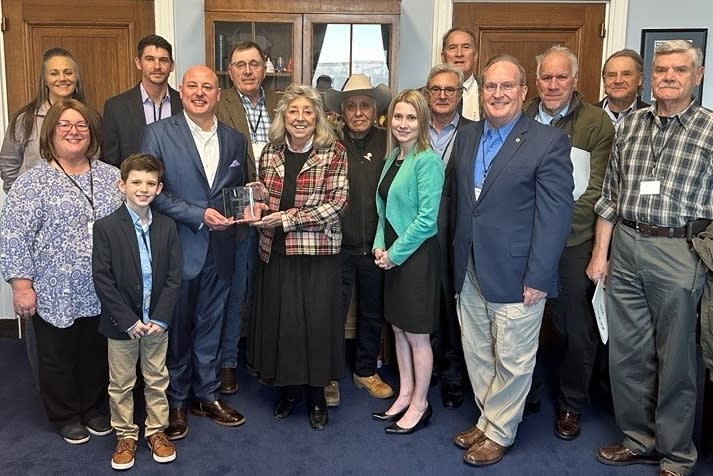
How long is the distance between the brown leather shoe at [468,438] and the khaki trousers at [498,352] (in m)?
0.04

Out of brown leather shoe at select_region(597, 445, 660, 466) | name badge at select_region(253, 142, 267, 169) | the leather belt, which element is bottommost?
brown leather shoe at select_region(597, 445, 660, 466)

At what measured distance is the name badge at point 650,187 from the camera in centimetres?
244

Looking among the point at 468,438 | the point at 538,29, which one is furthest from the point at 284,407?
the point at 538,29

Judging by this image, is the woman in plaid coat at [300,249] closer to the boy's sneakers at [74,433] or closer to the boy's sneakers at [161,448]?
Answer: the boy's sneakers at [161,448]

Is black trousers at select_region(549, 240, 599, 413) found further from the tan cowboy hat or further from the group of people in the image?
the tan cowboy hat

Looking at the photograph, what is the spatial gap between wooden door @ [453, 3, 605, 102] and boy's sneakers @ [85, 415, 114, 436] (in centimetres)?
305

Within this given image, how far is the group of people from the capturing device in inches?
97.0

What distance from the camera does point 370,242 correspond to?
306 cm

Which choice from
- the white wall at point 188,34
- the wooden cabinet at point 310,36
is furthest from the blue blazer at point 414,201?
Answer: the white wall at point 188,34

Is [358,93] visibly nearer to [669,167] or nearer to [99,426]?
[669,167]

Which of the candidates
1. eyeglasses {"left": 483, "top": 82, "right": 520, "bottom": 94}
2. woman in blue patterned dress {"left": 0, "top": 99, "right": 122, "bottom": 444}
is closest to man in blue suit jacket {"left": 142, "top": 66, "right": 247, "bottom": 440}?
woman in blue patterned dress {"left": 0, "top": 99, "right": 122, "bottom": 444}

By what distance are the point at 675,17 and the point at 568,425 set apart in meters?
2.74

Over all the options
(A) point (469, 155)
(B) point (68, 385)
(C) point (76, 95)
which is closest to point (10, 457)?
(B) point (68, 385)

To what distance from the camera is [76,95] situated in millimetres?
3121
